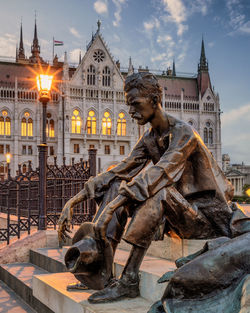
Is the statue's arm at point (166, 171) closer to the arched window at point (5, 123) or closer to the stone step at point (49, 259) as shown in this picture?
the stone step at point (49, 259)

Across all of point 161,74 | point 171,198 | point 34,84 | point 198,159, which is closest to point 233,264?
point 171,198

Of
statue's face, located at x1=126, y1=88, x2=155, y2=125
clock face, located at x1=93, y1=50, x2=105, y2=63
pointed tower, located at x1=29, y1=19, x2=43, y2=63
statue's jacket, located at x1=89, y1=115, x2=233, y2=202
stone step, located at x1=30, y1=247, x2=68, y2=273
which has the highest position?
pointed tower, located at x1=29, y1=19, x2=43, y2=63

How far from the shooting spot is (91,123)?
134ft

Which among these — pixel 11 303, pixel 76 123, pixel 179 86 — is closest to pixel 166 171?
pixel 11 303

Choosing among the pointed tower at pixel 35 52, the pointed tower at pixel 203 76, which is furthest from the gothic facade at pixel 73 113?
the pointed tower at pixel 203 76

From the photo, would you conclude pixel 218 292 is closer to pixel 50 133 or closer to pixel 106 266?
pixel 106 266

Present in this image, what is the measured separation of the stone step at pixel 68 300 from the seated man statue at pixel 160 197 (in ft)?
0.18

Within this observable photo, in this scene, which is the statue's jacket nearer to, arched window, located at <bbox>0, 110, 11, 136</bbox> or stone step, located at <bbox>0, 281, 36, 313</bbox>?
stone step, located at <bbox>0, 281, 36, 313</bbox>

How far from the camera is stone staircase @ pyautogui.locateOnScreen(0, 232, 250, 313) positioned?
194 centimetres

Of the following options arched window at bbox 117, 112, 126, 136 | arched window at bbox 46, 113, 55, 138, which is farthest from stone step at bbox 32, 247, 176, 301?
arched window at bbox 117, 112, 126, 136

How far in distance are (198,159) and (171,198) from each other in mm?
381

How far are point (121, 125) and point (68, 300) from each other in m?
40.1

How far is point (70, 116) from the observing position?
40125 mm

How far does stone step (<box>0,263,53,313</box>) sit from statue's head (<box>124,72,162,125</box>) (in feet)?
4.86
